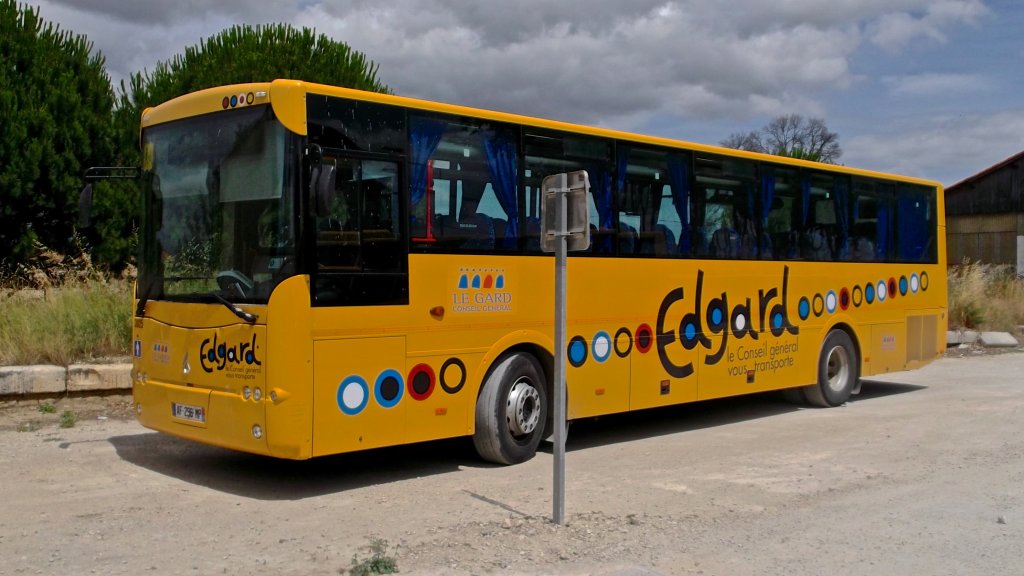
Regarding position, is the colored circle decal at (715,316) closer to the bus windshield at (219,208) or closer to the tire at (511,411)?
the tire at (511,411)

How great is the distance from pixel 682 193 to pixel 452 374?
12.8ft

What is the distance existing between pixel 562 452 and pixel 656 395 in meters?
3.93

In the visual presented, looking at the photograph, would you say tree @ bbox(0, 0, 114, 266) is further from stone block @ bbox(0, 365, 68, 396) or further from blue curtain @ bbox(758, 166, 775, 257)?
blue curtain @ bbox(758, 166, 775, 257)

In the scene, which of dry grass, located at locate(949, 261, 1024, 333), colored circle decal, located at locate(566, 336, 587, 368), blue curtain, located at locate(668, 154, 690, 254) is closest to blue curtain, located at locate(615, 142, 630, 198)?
blue curtain, located at locate(668, 154, 690, 254)

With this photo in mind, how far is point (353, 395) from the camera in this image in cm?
805

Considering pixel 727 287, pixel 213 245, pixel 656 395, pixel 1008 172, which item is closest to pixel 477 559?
pixel 213 245

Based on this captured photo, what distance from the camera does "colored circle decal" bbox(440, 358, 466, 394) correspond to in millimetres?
8770

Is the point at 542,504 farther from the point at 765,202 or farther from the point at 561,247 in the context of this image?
the point at 765,202

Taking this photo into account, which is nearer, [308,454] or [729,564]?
[729,564]

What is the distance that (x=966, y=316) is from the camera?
77.6 ft

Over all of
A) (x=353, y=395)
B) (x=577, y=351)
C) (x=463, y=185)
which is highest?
(x=463, y=185)

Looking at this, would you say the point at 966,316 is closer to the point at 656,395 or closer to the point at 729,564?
the point at 656,395

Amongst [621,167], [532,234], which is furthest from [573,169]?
[532,234]

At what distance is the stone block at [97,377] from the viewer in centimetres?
1216
